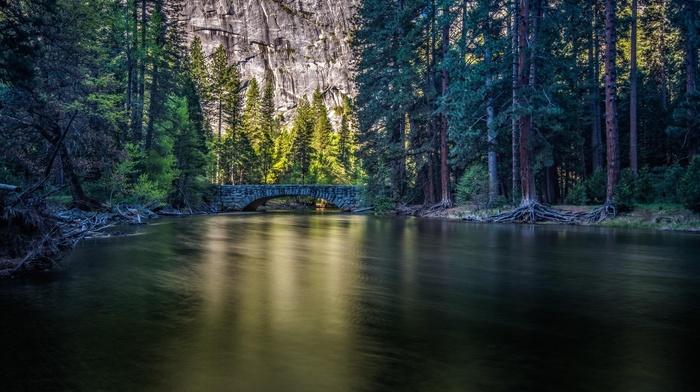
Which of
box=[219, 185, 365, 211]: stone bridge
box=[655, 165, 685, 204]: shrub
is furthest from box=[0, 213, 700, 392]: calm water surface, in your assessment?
box=[219, 185, 365, 211]: stone bridge

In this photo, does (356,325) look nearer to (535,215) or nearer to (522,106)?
(535,215)

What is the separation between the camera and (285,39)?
118312mm

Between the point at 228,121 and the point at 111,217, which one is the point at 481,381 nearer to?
the point at 111,217

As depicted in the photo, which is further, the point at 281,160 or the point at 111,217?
the point at 281,160

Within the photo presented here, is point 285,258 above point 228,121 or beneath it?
beneath

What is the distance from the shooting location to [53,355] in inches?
144

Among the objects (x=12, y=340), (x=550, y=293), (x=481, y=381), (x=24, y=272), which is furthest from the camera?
(x=24, y=272)

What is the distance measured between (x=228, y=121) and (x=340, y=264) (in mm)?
55046

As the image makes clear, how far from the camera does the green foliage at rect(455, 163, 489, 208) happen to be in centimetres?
2489

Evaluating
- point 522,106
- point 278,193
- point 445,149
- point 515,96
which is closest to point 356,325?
point 522,106

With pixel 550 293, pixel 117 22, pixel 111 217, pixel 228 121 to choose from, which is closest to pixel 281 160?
pixel 228 121

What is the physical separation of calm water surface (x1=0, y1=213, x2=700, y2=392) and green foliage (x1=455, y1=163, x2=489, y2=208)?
51.3ft

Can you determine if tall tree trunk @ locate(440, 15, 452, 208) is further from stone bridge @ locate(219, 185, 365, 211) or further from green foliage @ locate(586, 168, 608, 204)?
stone bridge @ locate(219, 185, 365, 211)

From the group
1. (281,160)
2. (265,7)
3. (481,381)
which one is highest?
(265,7)
